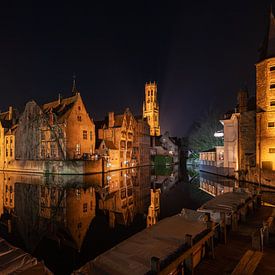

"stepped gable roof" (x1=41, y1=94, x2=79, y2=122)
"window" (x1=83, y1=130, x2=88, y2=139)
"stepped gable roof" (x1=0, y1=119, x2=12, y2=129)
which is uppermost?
"stepped gable roof" (x1=41, y1=94, x2=79, y2=122)

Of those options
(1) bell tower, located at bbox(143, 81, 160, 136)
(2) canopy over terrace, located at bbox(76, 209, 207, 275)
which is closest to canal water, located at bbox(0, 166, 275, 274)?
(2) canopy over terrace, located at bbox(76, 209, 207, 275)

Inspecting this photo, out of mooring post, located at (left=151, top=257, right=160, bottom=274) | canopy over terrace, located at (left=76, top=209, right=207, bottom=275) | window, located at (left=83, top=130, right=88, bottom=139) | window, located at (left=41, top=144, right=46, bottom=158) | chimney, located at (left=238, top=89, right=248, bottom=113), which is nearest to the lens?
mooring post, located at (left=151, top=257, right=160, bottom=274)

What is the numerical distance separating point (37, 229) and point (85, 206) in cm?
673

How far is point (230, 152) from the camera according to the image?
4397 centimetres

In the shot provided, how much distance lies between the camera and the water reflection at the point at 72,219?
42.9ft

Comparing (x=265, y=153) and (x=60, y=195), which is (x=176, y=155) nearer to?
(x=265, y=153)

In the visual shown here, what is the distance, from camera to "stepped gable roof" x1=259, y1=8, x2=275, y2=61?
117 ft

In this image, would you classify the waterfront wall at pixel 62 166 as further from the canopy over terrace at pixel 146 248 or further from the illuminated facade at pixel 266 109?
the canopy over terrace at pixel 146 248

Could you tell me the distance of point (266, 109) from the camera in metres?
34.7

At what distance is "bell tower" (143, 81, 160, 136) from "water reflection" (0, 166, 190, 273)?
95.9 meters

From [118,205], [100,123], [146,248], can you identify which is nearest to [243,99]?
[118,205]

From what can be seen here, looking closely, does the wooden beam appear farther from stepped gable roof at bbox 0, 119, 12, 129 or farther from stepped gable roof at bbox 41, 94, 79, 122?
stepped gable roof at bbox 0, 119, 12, 129

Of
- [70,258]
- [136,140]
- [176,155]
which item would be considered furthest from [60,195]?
[176,155]

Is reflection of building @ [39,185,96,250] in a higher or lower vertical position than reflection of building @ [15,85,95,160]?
lower
